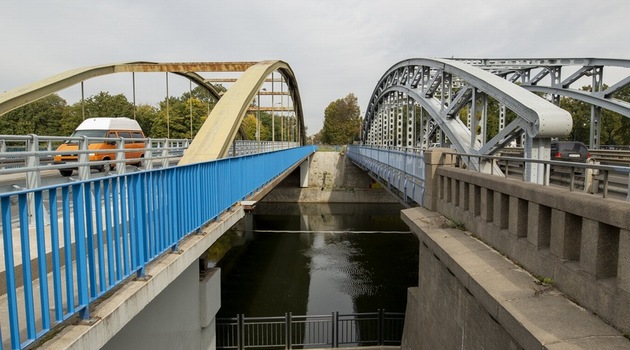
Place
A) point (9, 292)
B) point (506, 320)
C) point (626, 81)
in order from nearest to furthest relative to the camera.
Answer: point (9, 292), point (506, 320), point (626, 81)

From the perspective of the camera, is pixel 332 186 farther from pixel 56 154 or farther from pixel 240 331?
pixel 56 154

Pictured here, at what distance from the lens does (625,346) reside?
3414 millimetres

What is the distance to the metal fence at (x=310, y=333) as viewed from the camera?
11.0 metres

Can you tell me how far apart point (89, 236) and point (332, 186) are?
37585mm

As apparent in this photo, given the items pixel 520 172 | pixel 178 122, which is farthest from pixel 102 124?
pixel 178 122

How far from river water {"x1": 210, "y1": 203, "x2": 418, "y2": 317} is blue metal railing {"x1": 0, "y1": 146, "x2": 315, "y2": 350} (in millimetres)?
9708

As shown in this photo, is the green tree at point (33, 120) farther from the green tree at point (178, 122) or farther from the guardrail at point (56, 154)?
the guardrail at point (56, 154)

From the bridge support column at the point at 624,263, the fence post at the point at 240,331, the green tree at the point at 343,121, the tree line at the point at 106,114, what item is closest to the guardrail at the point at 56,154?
the fence post at the point at 240,331

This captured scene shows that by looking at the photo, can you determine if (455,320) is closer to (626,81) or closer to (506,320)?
(506,320)

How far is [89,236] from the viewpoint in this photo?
3.58 metres

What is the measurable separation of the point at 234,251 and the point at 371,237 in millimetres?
9105

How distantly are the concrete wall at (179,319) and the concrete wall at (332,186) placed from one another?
3193 cm

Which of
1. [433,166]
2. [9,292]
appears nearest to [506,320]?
[9,292]

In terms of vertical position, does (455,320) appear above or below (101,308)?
below
